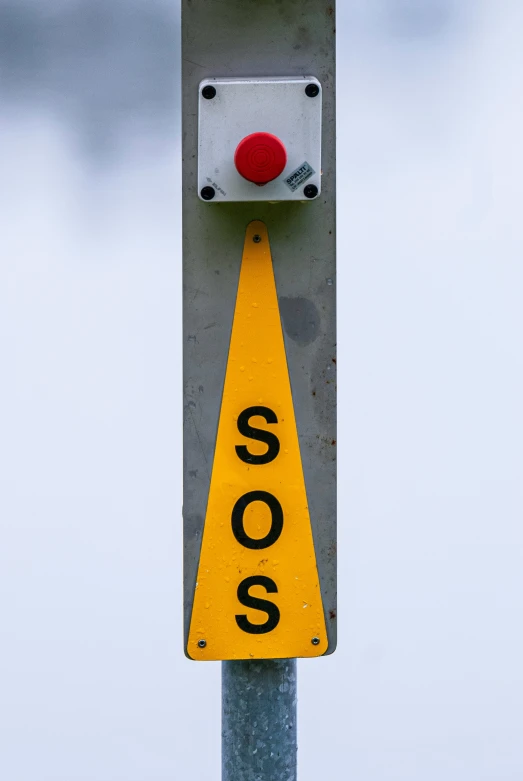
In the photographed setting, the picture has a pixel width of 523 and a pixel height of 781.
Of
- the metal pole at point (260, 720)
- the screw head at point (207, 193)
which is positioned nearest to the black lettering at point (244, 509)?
the metal pole at point (260, 720)

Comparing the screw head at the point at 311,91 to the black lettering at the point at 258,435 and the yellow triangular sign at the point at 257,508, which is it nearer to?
the yellow triangular sign at the point at 257,508

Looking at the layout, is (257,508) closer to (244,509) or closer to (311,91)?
(244,509)

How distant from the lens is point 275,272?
111 cm

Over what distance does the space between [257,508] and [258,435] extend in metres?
0.09

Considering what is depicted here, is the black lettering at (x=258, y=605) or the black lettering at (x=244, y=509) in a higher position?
the black lettering at (x=244, y=509)

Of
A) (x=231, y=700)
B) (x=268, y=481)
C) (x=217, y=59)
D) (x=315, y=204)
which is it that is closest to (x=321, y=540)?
(x=268, y=481)

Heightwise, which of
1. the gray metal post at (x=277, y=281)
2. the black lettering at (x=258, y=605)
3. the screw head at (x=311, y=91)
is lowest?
the black lettering at (x=258, y=605)

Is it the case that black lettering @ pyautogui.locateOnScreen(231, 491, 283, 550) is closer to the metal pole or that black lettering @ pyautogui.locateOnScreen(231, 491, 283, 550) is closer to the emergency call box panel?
the metal pole

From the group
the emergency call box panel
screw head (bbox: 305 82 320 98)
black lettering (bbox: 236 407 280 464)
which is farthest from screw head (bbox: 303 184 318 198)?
black lettering (bbox: 236 407 280 464)

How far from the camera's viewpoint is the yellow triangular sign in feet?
3.65

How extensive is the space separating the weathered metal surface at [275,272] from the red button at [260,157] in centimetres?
6

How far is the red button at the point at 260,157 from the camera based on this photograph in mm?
1044

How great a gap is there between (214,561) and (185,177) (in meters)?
0.48

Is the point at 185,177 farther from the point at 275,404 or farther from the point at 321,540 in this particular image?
the point at 321,540
